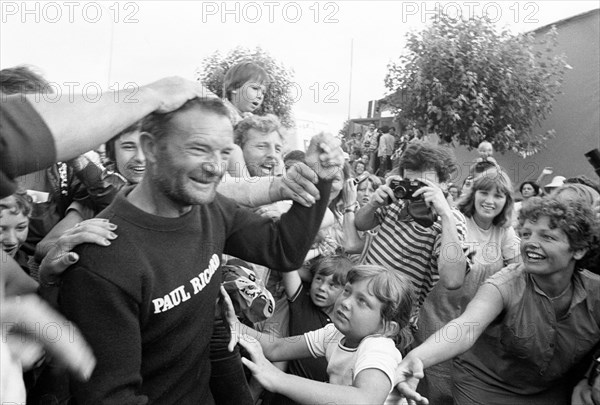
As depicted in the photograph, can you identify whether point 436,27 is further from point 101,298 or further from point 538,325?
point 101,298

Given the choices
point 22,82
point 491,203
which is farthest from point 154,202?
point 491,203

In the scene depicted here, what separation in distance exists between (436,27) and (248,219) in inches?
431

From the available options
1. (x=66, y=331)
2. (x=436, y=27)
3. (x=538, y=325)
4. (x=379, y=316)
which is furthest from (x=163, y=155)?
(x=436, y=27)

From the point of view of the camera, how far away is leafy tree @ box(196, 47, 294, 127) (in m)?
6.97

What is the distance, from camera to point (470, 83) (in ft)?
36.2

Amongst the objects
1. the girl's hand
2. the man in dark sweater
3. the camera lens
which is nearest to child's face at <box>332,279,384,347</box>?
the man in dark sweater

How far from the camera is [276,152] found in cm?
289

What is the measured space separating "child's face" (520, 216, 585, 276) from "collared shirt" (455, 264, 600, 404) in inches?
4.1

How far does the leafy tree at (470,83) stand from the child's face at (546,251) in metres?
8.95

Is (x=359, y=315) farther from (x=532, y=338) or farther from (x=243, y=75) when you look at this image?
(x=243, y=75)

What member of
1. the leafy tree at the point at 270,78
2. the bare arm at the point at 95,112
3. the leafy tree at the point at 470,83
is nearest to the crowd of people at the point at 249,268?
the bare arm at the point at 95,112

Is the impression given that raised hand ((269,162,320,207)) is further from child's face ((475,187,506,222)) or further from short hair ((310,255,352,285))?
child's face ((475,187,506,222))

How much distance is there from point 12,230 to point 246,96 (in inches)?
60.3

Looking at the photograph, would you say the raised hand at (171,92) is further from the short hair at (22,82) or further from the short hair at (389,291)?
the short hair at (389,291)
